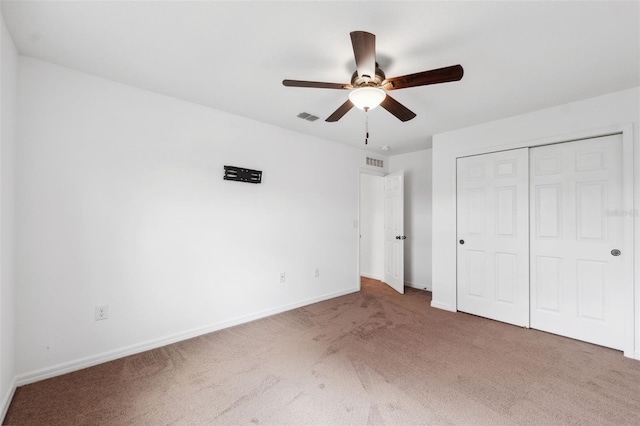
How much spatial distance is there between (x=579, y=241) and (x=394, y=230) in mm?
2402

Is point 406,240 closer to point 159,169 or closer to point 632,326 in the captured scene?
point 632,326

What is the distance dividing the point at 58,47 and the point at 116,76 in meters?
0.41

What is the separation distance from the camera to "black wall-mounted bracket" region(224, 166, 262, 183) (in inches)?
125

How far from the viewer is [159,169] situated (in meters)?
2.74

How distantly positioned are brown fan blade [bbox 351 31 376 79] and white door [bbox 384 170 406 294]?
3.07m

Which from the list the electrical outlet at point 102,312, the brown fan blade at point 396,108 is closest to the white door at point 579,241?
the brown fan blade at point 396,108

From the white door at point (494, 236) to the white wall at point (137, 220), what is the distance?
2186mm

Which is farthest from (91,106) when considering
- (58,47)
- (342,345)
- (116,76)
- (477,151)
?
(477,151)

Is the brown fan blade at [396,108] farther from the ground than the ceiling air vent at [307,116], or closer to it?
closer to it

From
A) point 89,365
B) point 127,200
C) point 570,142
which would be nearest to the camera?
point 89,365

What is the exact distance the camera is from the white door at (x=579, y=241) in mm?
2707

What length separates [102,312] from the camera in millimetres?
2420

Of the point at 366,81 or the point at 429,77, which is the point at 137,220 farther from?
the point at 429,77

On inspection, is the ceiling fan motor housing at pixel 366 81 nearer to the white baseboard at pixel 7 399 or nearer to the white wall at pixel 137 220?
the white wall at pixel 137 220
